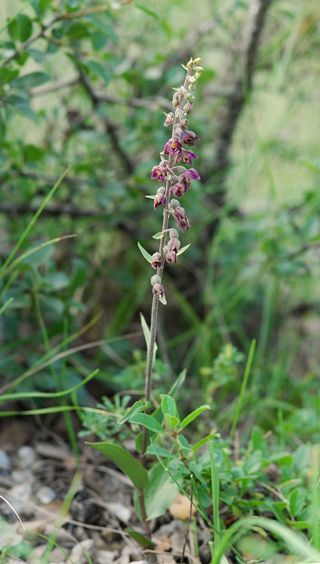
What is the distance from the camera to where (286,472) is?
1.09m

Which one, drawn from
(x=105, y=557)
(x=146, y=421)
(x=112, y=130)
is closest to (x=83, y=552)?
(x=105, y=557)

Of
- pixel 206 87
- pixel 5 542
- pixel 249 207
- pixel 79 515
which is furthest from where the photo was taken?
pixel 249 207

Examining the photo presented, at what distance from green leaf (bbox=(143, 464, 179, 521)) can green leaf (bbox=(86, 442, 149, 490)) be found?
37 mm

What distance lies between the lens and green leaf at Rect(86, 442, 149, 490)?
0.82m

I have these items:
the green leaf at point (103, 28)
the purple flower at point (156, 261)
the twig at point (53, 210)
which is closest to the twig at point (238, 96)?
the twig at point (53, 210)

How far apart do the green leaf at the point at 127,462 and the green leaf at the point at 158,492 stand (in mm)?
37

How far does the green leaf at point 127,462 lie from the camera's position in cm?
82

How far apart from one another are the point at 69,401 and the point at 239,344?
945 millimetres

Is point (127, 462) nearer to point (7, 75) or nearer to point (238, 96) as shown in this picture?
point (7, 75)

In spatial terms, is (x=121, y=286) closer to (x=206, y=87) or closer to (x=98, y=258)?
(x=98, y=258)

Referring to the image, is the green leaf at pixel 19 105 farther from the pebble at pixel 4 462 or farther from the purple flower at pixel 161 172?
the pebble at pixel 4 462

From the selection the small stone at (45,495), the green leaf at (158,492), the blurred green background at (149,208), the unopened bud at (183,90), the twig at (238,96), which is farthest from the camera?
the twig at (238,96)

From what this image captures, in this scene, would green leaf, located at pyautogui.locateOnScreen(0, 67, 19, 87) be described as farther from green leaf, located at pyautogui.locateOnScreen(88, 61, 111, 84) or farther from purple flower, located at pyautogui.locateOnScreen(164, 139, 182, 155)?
purple flower, located at pyautogui.locateOnScreen(164, 139, 182, 155)

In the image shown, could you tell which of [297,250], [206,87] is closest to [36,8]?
[206,87]
